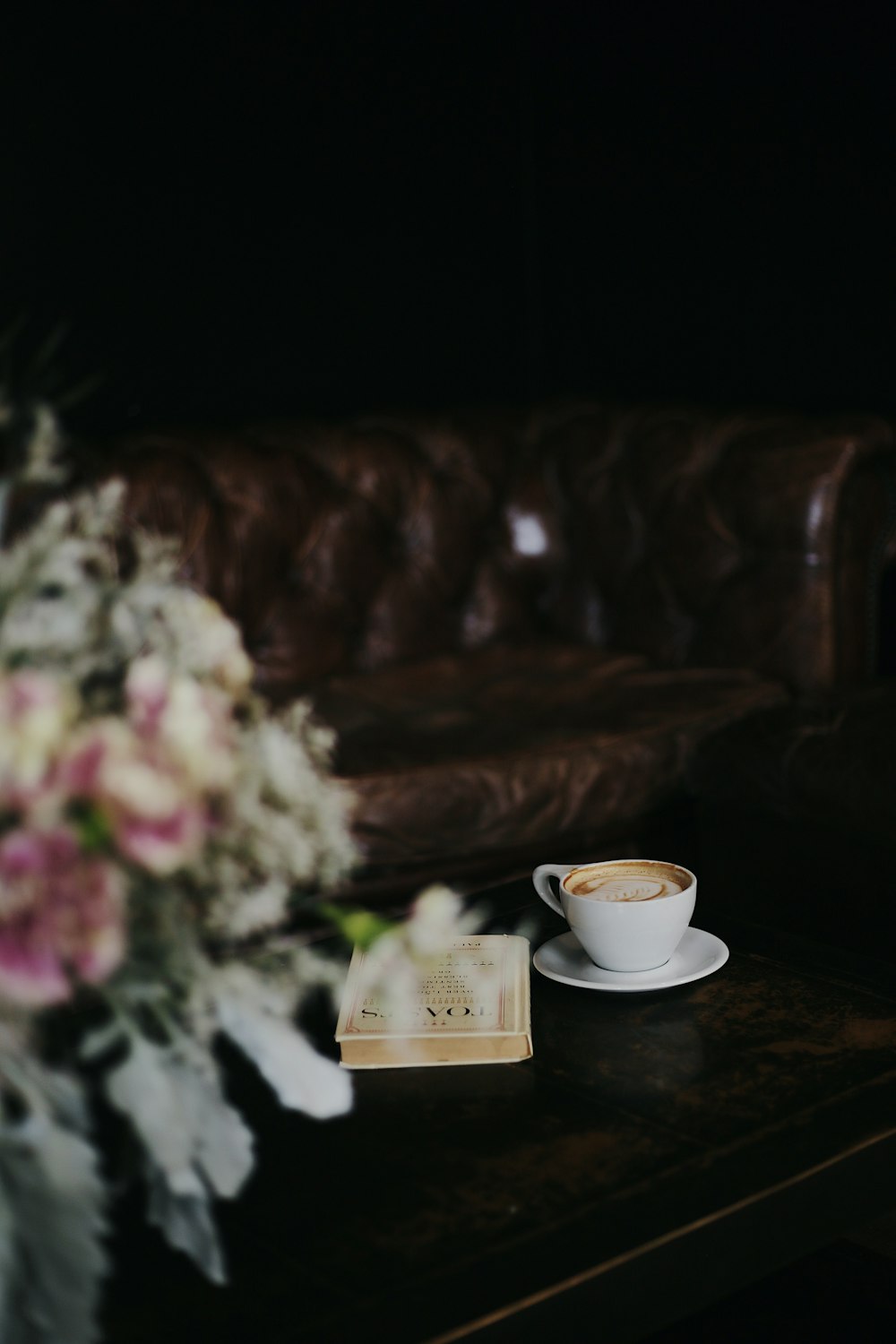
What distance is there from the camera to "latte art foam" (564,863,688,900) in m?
1.32

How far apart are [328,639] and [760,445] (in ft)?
3.09

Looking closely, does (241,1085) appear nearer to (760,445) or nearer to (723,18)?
(760,445)

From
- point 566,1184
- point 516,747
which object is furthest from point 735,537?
point 566,1184

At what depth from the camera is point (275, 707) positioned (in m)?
2.70

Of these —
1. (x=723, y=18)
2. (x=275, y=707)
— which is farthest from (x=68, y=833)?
(x=723, y=18)

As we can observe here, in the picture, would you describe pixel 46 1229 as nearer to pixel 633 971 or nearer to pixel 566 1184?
pixel 566 1184

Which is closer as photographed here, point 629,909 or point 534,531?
point 629,909

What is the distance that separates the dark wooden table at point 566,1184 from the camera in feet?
2.99

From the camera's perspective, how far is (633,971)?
1328mm

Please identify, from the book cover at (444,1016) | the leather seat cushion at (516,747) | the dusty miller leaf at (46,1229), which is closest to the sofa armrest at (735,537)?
Answer: the leather seat cushion at (516,747)

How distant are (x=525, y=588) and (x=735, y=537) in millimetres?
571

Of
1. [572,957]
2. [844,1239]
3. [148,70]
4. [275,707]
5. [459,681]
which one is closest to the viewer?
[572,957]

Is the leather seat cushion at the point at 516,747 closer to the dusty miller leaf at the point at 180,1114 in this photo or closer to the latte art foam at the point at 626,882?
the latte art foam at the point at 626,882

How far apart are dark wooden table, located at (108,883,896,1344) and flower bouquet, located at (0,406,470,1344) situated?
0.12 m
